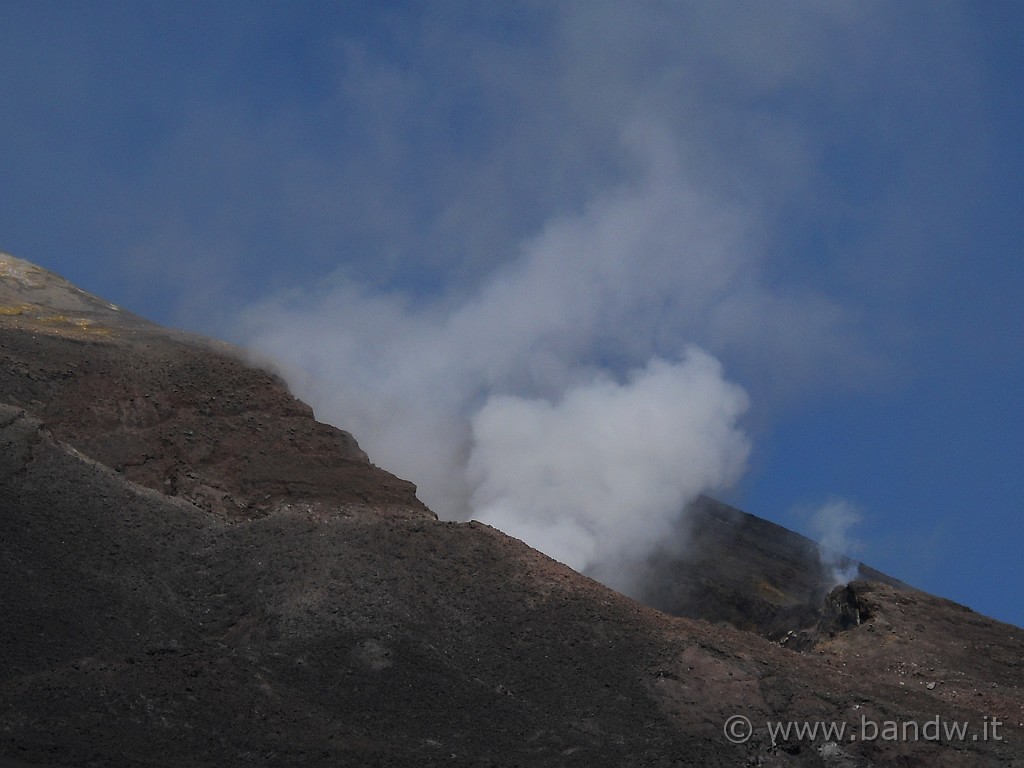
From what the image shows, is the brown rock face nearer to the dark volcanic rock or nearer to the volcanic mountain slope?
the volcanic mountain slope

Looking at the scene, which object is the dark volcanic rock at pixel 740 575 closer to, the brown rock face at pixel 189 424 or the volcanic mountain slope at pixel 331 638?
the volcanic mountain slope at pixel 331 638

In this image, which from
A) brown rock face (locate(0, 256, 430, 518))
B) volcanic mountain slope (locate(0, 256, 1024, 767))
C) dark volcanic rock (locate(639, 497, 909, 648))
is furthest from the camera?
dark volcanic rock (locate(639, 497, 909, 648))

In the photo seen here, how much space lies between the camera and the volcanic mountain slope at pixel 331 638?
27469 millimetres

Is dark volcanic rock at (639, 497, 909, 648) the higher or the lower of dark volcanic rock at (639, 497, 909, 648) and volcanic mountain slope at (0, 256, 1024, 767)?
the higher

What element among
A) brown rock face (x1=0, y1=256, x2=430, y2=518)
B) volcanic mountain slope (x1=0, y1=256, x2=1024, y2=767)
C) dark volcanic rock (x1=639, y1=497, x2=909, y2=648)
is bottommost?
volcanic mountain slope (x1=0, y1=256, x2=1024, y2=767)

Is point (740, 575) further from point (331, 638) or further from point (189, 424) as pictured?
point (331, 638)

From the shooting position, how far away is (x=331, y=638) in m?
32.3

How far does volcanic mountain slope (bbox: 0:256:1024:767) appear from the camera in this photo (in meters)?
27.5

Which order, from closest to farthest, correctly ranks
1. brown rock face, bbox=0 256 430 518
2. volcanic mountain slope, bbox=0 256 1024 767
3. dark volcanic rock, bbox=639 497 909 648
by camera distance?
volcanic mountain slope, bbox=0 256 1024 767 → brown rock face, bbox=0 256 430 518 → dark volcanic rock, bbox=639 497 909 648

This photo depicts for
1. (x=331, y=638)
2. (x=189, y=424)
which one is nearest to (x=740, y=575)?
(x=189, y=424)

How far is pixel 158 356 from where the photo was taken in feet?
157

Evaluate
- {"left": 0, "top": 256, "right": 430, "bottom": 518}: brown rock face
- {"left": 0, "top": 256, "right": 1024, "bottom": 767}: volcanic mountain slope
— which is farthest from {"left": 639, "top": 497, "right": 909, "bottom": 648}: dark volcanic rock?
{"left": 0, "top": 256, "right": 430, "bottom": 518}: brown rock face

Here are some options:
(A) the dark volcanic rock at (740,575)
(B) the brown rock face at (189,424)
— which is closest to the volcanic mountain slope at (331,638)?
(B) the brown rock face at (189,424)

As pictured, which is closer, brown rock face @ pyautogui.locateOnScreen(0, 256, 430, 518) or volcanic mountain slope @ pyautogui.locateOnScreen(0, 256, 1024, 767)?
volcanic mountain slope @ pyautogui.locateOnScreen(0, 256, 1024, 767)
